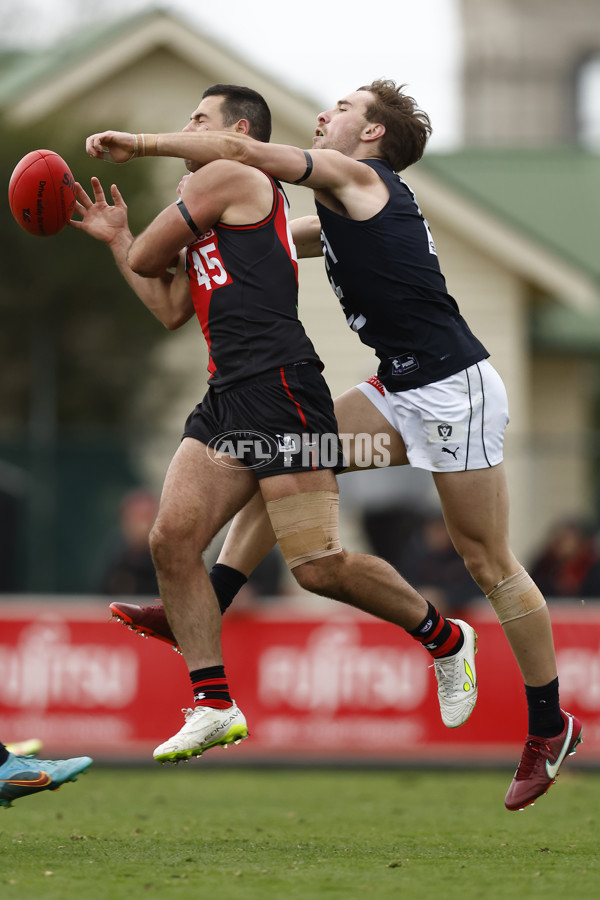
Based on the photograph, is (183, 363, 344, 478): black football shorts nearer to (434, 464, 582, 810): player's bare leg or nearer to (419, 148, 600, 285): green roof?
(434, 464, 582, 810): player's bare leg

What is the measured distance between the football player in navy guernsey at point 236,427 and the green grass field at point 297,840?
2.09 ft

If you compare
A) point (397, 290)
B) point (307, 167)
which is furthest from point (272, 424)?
point (307, 167)

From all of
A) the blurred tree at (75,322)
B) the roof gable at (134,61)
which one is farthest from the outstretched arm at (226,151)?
the roof gable at (134,61)

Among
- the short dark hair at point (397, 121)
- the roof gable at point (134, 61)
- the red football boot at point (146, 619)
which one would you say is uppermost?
the roof gable at point (134, 61)

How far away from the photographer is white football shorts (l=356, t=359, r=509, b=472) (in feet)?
19.8

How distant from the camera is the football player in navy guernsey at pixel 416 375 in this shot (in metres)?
5.91

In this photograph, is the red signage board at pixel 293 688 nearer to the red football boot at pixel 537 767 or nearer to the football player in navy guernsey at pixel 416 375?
the red football boot at pixel 537 767

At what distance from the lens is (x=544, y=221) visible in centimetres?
2255

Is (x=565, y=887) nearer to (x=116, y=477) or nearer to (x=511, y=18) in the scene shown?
(x=116, y=477)

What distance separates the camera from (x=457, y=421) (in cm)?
602

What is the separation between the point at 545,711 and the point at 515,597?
0.54 m

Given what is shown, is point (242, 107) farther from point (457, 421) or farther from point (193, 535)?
point (193, 535)

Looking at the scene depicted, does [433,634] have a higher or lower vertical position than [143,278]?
lower

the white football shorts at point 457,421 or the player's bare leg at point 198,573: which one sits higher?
the white football shorts at point 457,421
